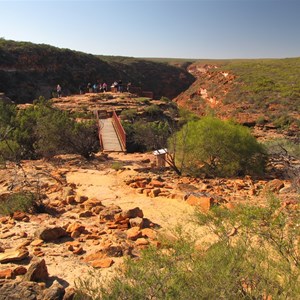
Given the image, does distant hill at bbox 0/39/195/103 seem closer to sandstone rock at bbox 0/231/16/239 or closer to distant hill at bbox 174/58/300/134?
distant hill at bbox 174/58/300/134

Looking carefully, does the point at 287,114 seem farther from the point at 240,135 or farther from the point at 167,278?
the point at 167,278

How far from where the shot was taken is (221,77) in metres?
47.1

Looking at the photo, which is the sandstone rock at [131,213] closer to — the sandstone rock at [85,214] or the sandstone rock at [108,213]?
the sandstone rock at [108,213]

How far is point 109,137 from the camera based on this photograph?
2012cm

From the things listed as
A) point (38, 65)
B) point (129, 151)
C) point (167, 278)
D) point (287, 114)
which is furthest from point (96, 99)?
point (167, 278)

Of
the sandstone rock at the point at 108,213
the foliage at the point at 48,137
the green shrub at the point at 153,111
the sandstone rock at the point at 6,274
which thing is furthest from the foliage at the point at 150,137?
the sandstone rock at the point at 6,274

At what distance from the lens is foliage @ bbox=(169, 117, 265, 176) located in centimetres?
1288

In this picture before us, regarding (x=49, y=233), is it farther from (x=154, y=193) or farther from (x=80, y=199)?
(x=154, y=193)

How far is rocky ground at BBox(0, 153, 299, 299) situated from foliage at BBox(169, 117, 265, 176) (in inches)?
35.3

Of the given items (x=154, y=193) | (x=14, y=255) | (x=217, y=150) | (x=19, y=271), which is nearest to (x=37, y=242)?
(x=14, y=255)

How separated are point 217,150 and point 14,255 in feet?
28.6

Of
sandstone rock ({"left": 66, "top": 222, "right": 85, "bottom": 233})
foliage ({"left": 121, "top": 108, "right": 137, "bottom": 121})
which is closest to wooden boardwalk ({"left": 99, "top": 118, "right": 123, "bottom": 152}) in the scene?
foliage ({"left": 121, "top": 108, "right": 137, "bottom": 121})

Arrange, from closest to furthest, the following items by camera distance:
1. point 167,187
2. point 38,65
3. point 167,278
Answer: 1. point 167,278
2. point 167,187
3. point 38,65

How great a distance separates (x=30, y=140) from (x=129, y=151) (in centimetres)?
523
